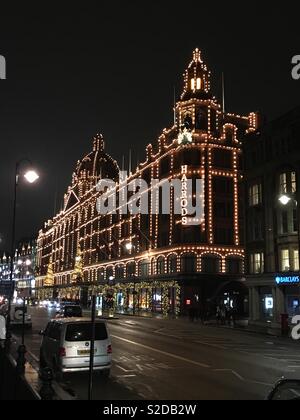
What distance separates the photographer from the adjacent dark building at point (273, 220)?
4459 cm

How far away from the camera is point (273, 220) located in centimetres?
4734

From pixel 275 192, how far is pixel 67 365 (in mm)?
35549

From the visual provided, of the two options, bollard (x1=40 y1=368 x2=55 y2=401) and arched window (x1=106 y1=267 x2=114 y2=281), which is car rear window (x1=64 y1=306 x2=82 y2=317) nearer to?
bollard (x1=40 y1=368 x2=55 y2=401)

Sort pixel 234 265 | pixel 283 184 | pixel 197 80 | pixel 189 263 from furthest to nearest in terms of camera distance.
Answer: pixel 197 80 → pixel 234 265 → pixel 189 263 → pixel 283 184

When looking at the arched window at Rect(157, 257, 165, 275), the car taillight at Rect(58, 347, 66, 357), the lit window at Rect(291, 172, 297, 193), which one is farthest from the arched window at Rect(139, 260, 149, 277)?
the car taillight at Rect(58, 347, 66, 357)

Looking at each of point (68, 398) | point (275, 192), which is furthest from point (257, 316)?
point (68, 398)

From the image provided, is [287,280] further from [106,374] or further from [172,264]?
[106,374]

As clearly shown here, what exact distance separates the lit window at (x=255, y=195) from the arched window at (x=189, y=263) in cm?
1632

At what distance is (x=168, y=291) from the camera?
68312 mm

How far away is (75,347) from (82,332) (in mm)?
535

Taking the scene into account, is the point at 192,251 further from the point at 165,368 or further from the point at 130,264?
the point at 165,368

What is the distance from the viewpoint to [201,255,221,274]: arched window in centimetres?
6619

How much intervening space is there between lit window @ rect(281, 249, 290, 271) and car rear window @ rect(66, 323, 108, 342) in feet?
103

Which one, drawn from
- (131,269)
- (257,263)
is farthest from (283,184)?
(131,269)
